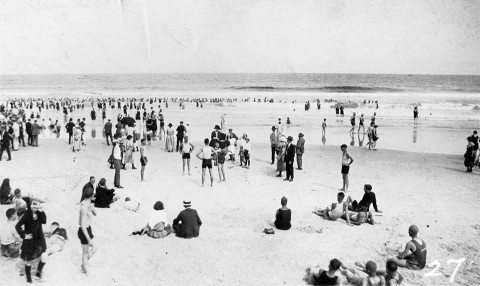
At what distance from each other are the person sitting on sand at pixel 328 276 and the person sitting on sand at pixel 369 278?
0.20m

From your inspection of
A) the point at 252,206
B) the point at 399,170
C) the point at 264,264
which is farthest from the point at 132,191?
the point at 399,170

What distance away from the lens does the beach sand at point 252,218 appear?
8.70m

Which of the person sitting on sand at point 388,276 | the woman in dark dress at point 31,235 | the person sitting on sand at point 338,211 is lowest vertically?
the person sitting on sand at point 388,276

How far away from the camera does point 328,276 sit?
780 cm

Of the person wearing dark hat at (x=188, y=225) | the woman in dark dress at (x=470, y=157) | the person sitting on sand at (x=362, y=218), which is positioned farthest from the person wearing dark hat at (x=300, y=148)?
the person wearing dark hat at (x=188, y=225)

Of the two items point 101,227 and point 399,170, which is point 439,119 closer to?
point 399,170

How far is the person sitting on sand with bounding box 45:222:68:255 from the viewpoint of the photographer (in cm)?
921

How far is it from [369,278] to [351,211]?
472cm

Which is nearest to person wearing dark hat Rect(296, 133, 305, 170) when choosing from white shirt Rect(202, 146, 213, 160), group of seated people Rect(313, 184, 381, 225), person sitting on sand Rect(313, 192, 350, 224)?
white shirt Rect(202, 146, 213, 160)

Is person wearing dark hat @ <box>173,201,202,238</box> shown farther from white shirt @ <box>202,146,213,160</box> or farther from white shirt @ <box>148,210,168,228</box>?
white shirt @ <box>202,146,213,160</box>

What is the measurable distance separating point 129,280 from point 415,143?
71.2ft

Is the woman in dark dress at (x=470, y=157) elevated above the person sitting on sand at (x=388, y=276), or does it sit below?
above

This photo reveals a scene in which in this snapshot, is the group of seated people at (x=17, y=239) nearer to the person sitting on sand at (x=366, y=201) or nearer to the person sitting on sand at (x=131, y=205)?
the person sitting on sand at (x=131, y=205)

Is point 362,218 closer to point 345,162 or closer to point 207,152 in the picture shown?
point 345,162
